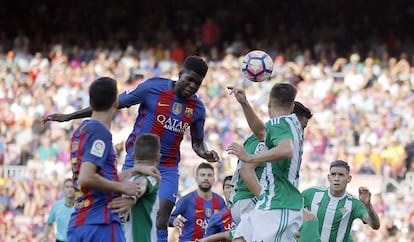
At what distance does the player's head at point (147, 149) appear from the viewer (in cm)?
855

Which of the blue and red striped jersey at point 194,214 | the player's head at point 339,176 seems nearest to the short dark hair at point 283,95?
the player's head at point 339,176

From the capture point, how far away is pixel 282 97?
9.28 meters

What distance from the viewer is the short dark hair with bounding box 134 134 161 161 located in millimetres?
8555

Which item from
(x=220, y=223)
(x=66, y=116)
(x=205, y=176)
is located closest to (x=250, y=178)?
(x=66, y=116)

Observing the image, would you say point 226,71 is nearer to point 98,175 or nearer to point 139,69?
point 139,69

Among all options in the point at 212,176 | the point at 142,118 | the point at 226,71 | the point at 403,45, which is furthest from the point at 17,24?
the point at 142,118

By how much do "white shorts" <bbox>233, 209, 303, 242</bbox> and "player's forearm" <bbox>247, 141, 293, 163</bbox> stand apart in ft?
2.19

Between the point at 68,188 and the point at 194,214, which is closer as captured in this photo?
the point at 194,214

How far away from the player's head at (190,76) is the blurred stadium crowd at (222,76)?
28.8ft

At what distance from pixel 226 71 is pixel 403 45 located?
5.30 meters

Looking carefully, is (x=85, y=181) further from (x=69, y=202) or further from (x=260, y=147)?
(x=69, y=202)

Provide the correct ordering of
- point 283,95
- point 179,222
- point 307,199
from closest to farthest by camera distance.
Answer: point 283,95 < point 307,199 < point 179,222

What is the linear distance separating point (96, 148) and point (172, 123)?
3298 mm

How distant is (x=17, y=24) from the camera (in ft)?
96.8
